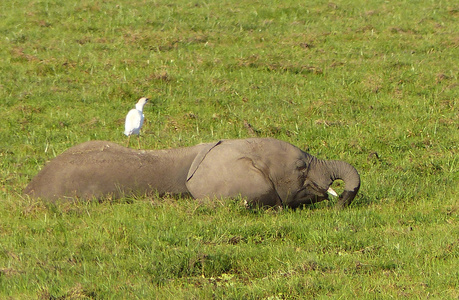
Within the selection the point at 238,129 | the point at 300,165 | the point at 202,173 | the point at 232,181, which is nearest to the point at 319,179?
the point at 300,165

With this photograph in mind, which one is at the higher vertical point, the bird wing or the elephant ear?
the elephant ear

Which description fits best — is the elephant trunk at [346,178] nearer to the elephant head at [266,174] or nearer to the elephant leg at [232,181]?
the elephant head at [266,174]

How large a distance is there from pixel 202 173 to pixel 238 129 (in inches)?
152

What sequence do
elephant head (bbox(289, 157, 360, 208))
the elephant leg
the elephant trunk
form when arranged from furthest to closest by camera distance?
1. elephant head (bbox(289, 157, 360, 208))
2. the elephant trunk
3. the elephant leg

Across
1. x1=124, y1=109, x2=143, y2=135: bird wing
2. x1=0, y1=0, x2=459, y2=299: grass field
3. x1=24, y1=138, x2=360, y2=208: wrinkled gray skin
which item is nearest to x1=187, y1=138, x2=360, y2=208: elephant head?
x1=24, y1=138, x2=360, y2=208: wrinkled gray skin

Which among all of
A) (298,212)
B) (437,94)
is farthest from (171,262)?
(437,94)

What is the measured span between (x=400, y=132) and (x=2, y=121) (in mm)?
6680

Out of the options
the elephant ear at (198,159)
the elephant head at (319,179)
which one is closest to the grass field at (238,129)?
the elephant head at (319,179)

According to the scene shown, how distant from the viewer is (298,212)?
7988mm

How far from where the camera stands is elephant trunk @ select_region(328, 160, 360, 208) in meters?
8.09

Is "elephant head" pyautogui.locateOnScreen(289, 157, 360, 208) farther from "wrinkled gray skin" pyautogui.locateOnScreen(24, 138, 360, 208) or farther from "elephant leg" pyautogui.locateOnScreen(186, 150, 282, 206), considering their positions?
"elephant leg" pyautogui.locateOnScreen(186, 150, 282, 206)

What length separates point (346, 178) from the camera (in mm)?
8258

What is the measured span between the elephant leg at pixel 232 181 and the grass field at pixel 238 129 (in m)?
0.23

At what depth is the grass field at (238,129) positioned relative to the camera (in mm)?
6043
